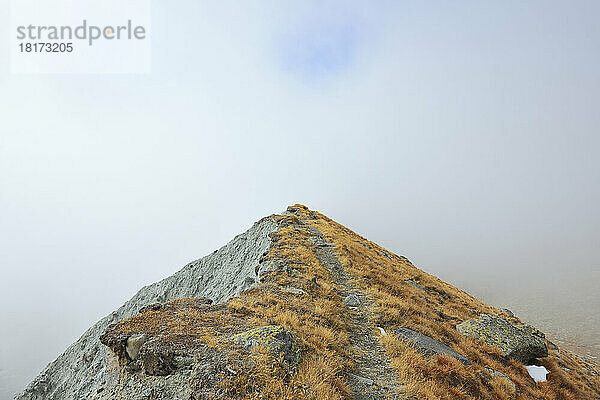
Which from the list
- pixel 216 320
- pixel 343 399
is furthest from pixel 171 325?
pixel 343 399

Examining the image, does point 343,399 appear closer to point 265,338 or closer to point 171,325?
point 265,338

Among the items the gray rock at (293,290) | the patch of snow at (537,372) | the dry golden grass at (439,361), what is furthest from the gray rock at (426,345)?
the patch of snow at (537,372)

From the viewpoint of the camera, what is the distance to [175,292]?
100 ft

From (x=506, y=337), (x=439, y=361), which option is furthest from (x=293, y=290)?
(x=506, y=337)

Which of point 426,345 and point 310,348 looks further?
point 426,345

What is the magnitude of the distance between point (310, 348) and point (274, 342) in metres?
1.75

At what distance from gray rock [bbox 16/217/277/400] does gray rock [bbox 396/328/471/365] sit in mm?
10121

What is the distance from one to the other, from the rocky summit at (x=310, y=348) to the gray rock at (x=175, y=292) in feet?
1.23

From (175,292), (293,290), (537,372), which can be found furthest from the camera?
(175,292)

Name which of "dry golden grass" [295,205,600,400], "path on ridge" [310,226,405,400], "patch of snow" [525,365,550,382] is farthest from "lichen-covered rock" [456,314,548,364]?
"path on ridge" [310,226,405,400]

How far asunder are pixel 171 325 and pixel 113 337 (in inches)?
72.2

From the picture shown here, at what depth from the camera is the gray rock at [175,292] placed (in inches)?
859

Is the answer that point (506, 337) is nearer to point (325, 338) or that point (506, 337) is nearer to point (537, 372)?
point (537, 372)

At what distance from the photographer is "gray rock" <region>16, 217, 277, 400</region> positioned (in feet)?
71.6
